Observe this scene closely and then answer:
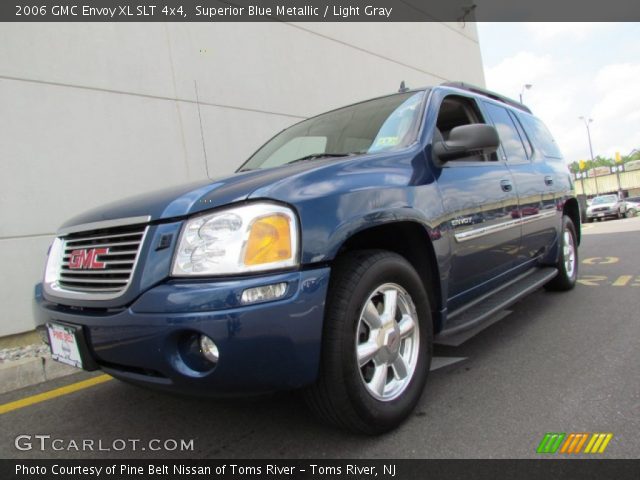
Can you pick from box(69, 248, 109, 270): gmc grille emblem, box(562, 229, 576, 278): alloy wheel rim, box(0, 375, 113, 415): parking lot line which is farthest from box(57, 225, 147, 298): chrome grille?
box(562, 229, 576, 278): alloy wheel rim

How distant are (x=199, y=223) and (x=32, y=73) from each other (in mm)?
4343

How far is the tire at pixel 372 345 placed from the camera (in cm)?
180

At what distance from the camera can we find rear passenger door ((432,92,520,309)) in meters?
2.52

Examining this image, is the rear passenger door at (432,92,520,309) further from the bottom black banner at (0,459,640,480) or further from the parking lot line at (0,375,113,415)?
the parking lot line at (0,375,113,415)

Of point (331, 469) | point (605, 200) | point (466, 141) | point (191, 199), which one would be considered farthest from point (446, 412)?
point (605, 200)

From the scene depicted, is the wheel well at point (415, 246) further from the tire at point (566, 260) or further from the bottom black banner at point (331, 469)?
the tire at point (566, 260)

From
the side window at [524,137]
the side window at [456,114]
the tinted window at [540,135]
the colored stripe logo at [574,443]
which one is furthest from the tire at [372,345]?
the tinted window at [540,135]

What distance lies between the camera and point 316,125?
335 cm

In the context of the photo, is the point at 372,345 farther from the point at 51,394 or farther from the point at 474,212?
the point at 51,394

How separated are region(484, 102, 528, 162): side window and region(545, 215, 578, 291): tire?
1144mm

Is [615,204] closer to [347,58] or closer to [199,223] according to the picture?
[347,58]

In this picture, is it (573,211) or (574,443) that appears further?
(573,211)

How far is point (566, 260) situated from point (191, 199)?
410cm

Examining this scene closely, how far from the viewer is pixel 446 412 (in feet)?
7.36
